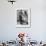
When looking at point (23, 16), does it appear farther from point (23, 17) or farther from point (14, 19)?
point (14, 19)

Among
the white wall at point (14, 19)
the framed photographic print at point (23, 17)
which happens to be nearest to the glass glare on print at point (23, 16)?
the framed photographic print at point (23, 17)

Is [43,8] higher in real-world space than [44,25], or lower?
higher

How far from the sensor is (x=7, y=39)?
4.98 m

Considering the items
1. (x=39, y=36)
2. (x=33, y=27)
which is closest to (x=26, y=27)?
(x=33, y=27)

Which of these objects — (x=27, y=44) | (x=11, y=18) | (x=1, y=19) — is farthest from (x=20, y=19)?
(x=27, y=44)

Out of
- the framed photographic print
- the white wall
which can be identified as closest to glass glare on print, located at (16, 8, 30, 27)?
the framed photographic print

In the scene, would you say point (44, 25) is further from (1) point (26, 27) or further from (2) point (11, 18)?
(2) point (11, 18)

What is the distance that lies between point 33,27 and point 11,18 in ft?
2.98

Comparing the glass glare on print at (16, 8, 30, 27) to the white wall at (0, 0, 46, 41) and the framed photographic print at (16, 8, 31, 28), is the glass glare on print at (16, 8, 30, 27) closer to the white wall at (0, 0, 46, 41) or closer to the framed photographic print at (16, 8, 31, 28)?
the framed photographic print at (16, 8, 31, 28)

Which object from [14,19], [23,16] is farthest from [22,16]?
[14,19]

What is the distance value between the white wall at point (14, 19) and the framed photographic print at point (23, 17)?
0.12 m

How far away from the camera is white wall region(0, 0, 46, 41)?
5.00m

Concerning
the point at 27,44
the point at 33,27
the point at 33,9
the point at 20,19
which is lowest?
the point at 27,44

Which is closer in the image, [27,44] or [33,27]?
[27,44]
